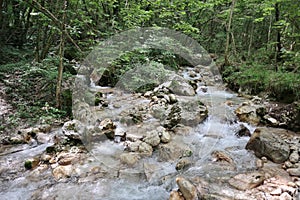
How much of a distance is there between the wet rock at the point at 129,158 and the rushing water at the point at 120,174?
0.09m

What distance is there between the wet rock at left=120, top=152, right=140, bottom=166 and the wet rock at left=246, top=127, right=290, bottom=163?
206cm

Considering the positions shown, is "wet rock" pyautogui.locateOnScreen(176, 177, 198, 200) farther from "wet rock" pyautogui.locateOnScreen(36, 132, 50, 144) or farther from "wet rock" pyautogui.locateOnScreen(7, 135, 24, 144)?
"wet rock" pyautogui.locateOnScreen(7, 135, 24, 144)

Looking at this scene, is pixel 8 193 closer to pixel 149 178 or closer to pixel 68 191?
pixel 68 191

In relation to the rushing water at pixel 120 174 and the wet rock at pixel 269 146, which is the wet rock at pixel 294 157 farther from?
the rushing water at pixel 120 174

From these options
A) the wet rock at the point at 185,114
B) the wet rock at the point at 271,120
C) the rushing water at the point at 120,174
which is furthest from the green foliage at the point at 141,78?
the wet rock at the point at 271,120

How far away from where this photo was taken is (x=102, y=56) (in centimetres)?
646

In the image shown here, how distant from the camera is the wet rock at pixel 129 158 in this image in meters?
3.83

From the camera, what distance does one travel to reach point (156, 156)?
4.05m

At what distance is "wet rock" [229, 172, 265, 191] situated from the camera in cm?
308

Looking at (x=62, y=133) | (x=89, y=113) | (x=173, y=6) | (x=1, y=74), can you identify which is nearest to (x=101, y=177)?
(x=62, y=133)

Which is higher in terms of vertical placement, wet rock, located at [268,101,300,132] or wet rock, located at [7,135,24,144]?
wet rock, located at [268,101,300,132]

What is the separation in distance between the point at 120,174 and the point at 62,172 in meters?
0.85

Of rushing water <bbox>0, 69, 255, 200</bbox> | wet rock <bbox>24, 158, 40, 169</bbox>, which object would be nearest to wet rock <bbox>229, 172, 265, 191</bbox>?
rushing water <bbox>0, 69, 255, 200</bbox>

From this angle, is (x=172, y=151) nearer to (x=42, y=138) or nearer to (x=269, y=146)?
(x=269, y=146)
